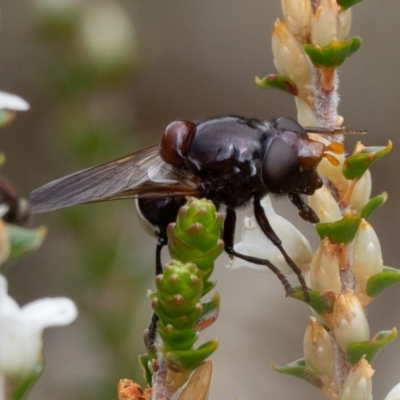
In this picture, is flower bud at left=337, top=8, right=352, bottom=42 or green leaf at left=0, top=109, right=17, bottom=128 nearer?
green leaf at left=0, top=109, right=17, bottom=128

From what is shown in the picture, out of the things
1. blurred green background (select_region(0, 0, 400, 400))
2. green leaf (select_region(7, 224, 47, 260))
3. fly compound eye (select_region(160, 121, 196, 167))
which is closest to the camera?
green leaf (select_region(7, 224, 47, 260))

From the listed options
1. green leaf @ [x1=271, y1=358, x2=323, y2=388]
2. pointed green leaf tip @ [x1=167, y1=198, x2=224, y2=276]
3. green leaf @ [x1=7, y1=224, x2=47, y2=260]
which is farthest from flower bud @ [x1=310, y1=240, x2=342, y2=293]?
green leaf @ [x1=7, y1=224, x2=47, y2=260]

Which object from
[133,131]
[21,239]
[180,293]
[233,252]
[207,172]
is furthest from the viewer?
[133,131]

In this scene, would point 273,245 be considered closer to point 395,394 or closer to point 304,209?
point 304,209

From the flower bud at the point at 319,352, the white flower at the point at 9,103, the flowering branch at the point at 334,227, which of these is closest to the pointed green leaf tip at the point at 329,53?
the flowering branch at the point at 334,227

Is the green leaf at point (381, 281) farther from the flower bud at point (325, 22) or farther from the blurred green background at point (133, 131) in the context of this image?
the blurred green background at point (133, 131)

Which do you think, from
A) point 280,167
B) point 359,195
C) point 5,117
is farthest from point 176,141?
point 5,117

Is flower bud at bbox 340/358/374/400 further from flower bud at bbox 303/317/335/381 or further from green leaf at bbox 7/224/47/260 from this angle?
green leaf at bbox 7/224/47/260
